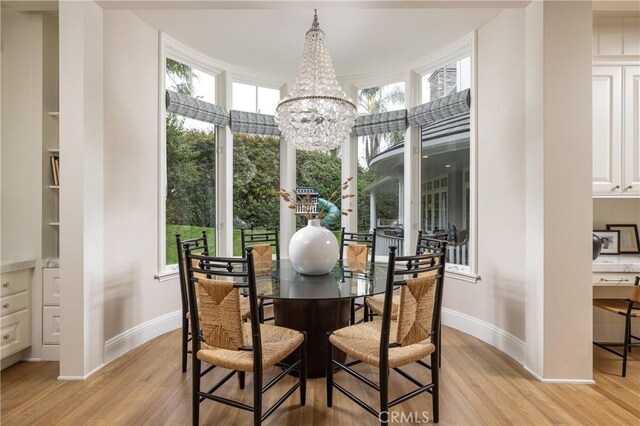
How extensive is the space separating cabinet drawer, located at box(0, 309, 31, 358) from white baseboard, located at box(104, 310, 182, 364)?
24.7 inches

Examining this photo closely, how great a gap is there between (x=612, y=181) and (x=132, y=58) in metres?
4.43

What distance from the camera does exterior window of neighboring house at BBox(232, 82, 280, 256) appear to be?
4.21 meters

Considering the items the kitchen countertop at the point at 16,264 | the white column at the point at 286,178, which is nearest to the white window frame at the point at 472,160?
the white column at the point at 286,178

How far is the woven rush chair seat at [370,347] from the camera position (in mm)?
1853

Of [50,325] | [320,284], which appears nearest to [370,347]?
[320,284]

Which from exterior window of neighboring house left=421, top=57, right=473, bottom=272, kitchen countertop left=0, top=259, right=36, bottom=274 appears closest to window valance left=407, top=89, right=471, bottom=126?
exterior window of neighboring house left=421, top=57, right=473, bottom=272

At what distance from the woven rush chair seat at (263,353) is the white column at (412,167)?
7.75 ft

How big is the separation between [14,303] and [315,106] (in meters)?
2.84

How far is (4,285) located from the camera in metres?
2.51

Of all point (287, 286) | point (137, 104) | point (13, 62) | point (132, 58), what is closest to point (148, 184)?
point (137, 104)

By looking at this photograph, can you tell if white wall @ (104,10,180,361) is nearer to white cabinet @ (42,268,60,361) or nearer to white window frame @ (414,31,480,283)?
white cabinet @ (42,268,60,361)

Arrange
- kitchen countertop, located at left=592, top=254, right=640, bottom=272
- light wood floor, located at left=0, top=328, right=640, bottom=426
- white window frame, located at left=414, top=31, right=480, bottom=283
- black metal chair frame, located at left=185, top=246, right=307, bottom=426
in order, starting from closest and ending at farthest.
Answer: black metal chair frame, located at left=185, top=246, right=307, bottom=426
light wood floor, located at left=0, top=328, right=640, bottom=426
kitchen countertop, located at left=592, top=254, right=640, bottom=272
white window frame, located at left=414, top=31, right=480, bottom=283

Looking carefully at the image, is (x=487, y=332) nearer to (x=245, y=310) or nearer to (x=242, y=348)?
(x=245, y=310)

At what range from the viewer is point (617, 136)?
2.86 meters
